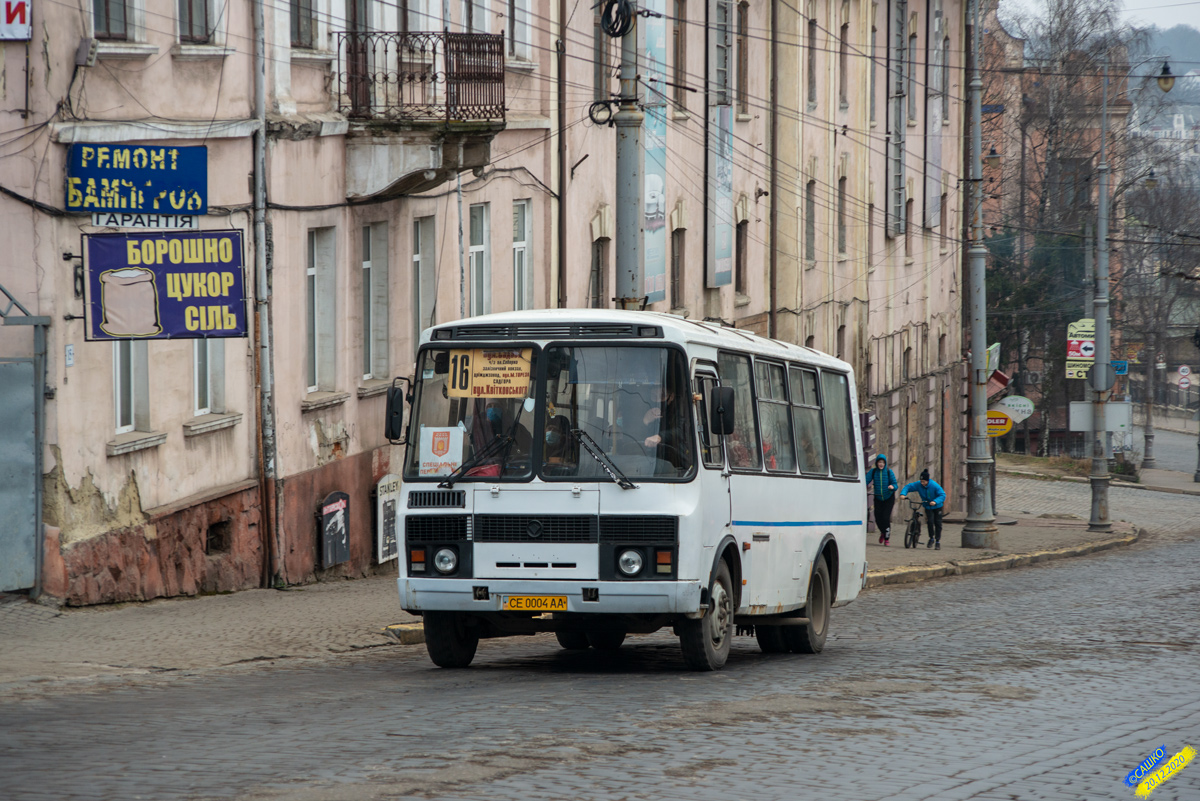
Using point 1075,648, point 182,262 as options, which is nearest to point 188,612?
point 182,262

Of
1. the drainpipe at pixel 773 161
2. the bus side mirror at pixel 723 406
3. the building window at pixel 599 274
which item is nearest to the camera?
the bus side mirror at pixel 723 406

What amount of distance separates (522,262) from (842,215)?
18470mm

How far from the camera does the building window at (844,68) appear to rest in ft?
141

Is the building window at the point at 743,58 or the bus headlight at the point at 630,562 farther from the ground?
the building window at the point at 743,58

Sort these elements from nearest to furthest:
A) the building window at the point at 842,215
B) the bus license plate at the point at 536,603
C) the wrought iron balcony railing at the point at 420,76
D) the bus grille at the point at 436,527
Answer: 1. the bus license plate at the point at 536,603
2. the bus grille at the point at 436,527
3. the wrought iron balcony railing at the point at 420,76
4. the building window at the point at 842,215

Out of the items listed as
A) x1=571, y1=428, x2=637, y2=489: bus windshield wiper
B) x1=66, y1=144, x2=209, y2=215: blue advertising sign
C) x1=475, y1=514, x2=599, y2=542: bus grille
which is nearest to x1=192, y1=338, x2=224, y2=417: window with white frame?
x1=66, y1=144, x2=209, y2=215: blue advertising sign

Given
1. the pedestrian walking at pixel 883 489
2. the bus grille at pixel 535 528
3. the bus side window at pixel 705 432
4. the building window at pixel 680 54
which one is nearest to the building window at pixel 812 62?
the building window at pixel 680 54

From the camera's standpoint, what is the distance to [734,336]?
14.4 m

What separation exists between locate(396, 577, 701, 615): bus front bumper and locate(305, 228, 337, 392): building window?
8604 millimetres

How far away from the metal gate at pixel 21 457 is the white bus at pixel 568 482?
4.14 metres

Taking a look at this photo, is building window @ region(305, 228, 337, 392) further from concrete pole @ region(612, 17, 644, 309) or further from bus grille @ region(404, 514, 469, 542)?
bus grille @ region(404, 514, 469, 542)

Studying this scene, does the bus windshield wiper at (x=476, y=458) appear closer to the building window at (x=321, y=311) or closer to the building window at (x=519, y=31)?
the building window at (x=321, y=311)

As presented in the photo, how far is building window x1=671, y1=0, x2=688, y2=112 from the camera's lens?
3244cm

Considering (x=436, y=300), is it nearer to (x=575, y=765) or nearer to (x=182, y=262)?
(x=182, y=262)
